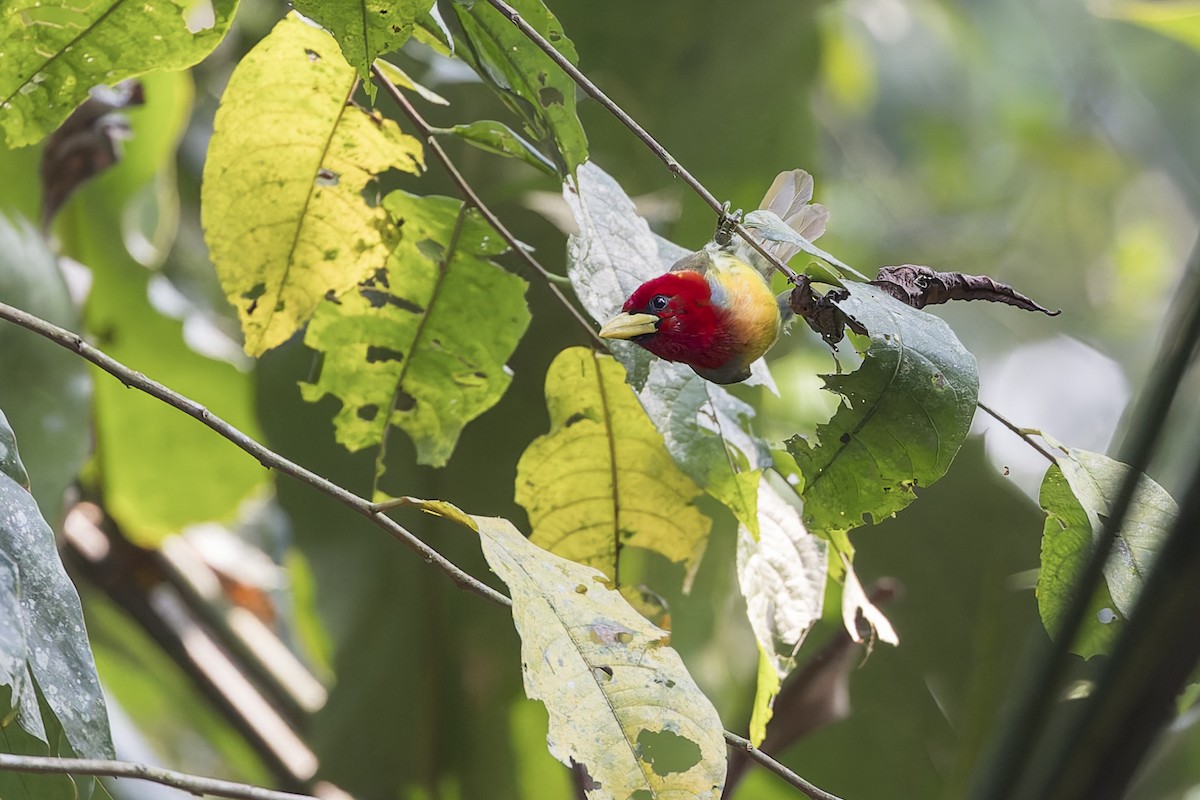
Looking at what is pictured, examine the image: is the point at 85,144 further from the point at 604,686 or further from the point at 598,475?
the point at 604,686

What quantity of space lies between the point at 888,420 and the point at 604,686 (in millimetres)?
185

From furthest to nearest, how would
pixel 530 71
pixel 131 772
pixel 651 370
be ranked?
pixel 651 370
pixel 530 71
pixel 131 772

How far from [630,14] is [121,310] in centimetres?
68

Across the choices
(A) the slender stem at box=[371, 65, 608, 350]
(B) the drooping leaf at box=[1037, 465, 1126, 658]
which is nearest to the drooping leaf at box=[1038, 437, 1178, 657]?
(B) the drooping leaf at box=[1037, 465, 1126, 658]

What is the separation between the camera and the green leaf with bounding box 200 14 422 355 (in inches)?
27.8

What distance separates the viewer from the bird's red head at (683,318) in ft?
2.06

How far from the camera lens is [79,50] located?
23.5 inches

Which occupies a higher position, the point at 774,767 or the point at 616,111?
the point at 616,111

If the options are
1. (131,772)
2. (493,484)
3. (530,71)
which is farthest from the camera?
(493,484)

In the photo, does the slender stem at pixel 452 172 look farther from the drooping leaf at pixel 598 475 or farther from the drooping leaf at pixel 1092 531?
the drooping leaf at pixel 1092 531

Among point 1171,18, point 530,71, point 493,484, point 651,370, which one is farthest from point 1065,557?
point 1171,18

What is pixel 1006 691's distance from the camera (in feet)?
3.90

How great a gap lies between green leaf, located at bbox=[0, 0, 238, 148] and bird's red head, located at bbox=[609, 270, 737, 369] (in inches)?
10.9

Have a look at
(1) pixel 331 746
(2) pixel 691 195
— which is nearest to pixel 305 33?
(2) pixel 691 195
